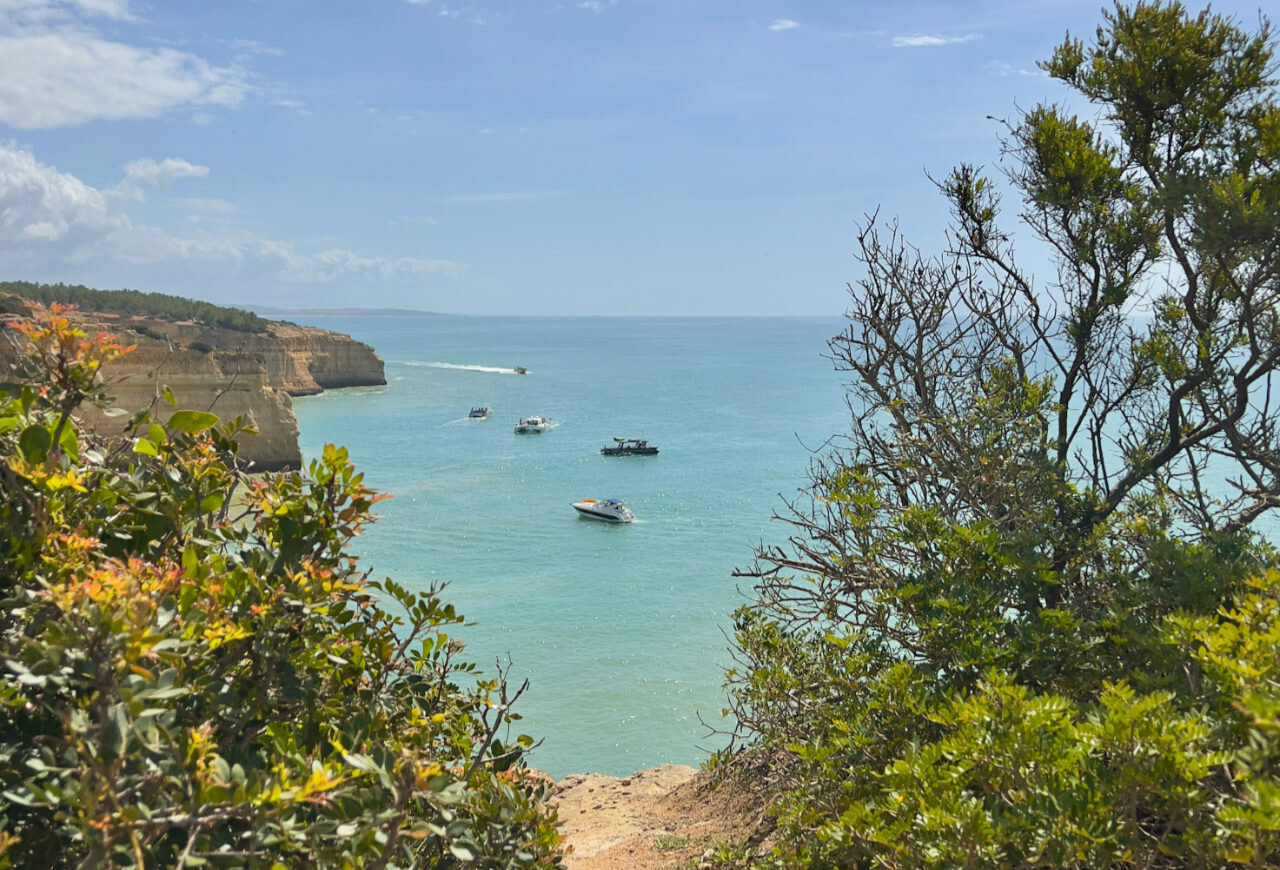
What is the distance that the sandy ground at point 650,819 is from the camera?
7.89 m

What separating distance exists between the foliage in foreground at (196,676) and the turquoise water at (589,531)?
19.4 ft

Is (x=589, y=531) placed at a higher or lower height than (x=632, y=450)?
lower

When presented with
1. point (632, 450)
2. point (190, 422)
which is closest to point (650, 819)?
point (190, 422)

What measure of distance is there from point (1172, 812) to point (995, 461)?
11.7 feet

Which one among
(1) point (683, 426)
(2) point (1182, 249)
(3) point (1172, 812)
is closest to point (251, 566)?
(3) point (1172, 812)

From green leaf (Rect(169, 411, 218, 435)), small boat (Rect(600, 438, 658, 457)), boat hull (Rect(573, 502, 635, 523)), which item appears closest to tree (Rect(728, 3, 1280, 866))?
green leaf (Rect(169, 411, 218, 435))

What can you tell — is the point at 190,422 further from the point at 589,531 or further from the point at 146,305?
the point at 146,305

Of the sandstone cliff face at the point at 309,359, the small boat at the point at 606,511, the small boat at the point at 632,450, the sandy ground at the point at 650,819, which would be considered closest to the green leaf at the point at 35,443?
the sandy ground at the point at 650,819

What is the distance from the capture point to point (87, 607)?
73.0 inches

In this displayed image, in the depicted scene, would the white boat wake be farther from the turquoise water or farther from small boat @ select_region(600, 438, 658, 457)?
small boat @ select_region(600, 438, 658, 457)

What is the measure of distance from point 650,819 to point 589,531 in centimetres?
2531

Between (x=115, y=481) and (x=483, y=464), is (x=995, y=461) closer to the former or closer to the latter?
(x=115, y=481)

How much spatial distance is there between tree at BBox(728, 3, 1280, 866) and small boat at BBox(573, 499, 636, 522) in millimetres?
28181

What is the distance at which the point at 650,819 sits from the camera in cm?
970
